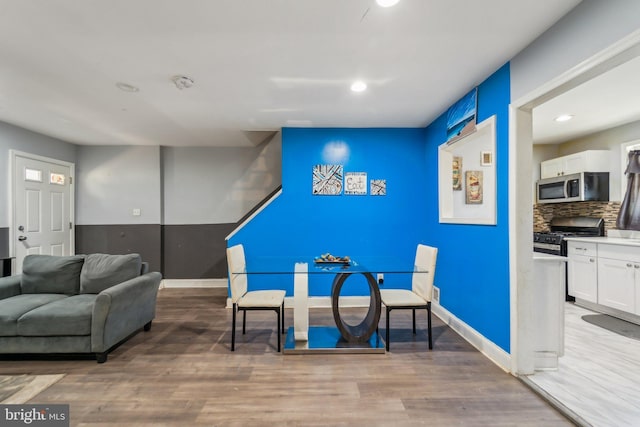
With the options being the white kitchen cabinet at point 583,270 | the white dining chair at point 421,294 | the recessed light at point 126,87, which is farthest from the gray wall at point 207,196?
the white kitchen cabinet at point 583,270

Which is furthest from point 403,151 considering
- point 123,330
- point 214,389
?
point 123,330

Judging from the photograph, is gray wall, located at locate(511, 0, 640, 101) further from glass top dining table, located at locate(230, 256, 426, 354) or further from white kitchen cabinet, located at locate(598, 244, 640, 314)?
white kitchen cabinet, located at locate(598, 244, 640, 314)

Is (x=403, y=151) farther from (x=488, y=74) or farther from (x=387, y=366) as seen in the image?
(x=387, y=366)

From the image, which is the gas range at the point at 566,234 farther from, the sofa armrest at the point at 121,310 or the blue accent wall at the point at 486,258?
the sofa armrest at the point at 121,310

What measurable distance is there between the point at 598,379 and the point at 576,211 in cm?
307

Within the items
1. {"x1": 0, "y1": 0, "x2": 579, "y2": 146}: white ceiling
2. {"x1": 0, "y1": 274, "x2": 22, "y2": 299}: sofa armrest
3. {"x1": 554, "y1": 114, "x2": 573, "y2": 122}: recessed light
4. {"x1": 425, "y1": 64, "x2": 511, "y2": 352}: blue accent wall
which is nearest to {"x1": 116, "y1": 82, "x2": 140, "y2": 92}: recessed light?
{"x1": 0, "y1": 0, "x2": 579, "y2": 146}: white ceiling

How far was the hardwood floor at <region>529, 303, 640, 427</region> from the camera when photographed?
1.81 metres

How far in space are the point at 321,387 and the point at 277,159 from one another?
3916 mm

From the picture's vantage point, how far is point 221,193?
211 inches

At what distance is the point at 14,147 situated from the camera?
13.1ft

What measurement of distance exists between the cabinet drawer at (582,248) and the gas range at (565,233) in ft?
0.23

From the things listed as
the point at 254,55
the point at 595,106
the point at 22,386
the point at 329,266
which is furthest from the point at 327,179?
the point at 22,386

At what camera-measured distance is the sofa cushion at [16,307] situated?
7.94ft

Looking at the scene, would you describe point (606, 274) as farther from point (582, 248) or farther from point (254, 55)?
point (254, 55)
